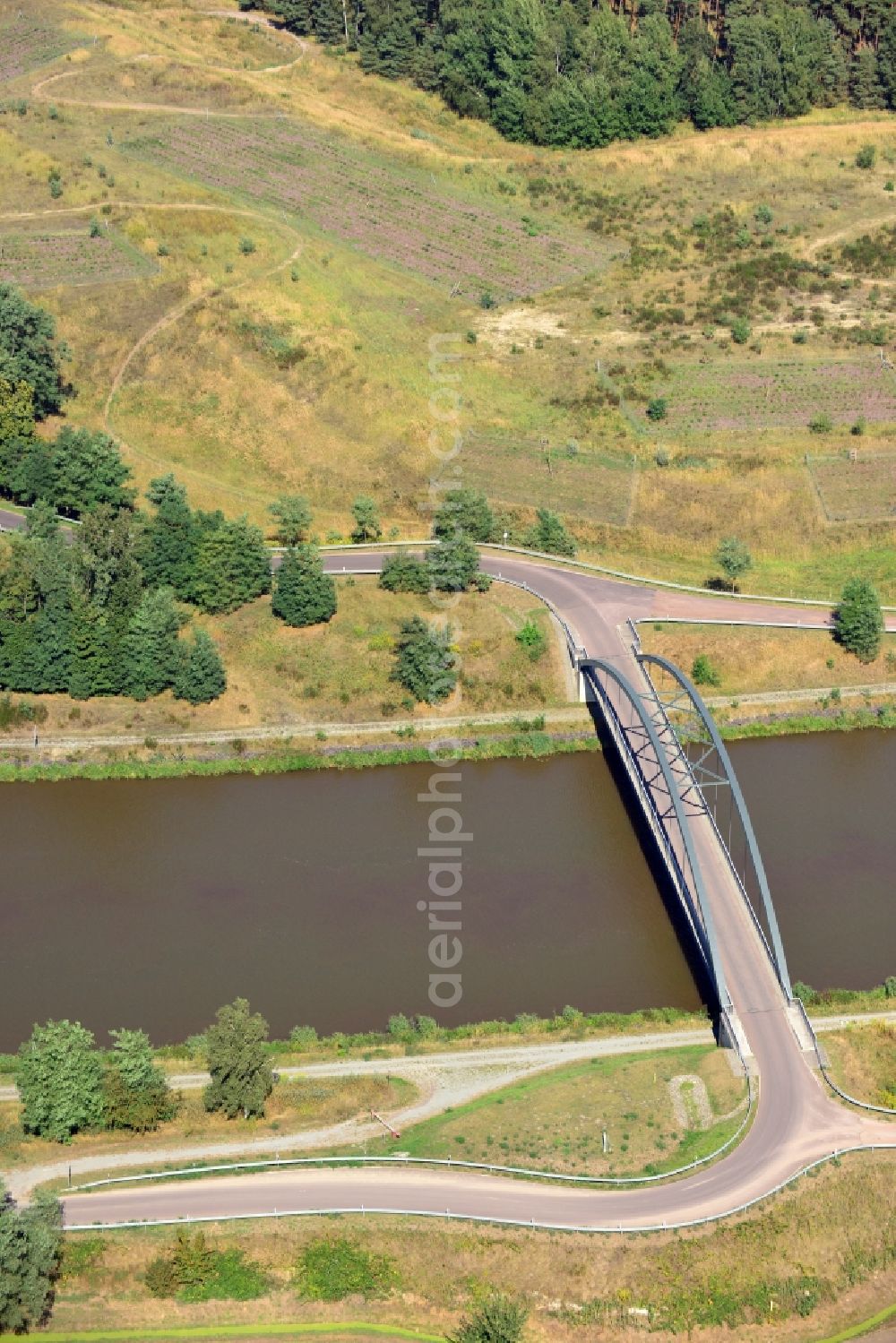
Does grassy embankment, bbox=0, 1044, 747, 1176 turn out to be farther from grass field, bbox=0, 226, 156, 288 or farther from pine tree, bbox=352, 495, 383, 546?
grass field, bbox=0, 226, 156, 288

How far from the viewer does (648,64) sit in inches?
5861

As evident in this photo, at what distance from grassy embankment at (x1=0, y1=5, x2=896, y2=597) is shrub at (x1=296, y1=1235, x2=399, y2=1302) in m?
55.1

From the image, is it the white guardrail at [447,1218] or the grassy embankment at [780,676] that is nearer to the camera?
the white guardrail at [447,1218]

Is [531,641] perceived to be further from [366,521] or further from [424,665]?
[366,521]

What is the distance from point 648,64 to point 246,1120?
348ft

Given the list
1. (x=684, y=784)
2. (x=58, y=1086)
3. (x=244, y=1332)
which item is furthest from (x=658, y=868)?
(x=244, y=1332)

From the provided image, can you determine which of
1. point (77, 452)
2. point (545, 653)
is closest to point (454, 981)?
point (545, 653)

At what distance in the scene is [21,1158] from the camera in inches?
2611

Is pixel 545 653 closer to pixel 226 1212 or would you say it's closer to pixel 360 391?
pixel 360 391

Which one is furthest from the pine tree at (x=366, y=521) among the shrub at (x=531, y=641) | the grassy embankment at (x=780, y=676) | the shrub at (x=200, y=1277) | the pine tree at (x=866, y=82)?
the pine tree at (x=866, y=82)

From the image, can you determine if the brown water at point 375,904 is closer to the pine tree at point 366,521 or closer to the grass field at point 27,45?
the pine tree at point 366,521

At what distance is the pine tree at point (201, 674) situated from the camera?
319ft

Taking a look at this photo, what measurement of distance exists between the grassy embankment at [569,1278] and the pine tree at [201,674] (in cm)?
3900

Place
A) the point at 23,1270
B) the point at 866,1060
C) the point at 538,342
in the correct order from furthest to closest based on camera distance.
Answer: the point at 538,342 → the point at 866,1060 → the point at 23,1270
